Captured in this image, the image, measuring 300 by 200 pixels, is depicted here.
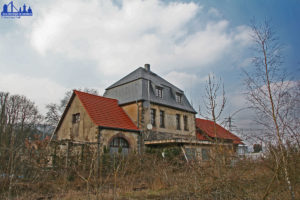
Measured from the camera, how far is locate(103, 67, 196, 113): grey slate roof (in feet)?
63.9

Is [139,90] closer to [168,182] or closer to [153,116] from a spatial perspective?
[153,116]

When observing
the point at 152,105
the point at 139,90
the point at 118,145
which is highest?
the point at 139,90

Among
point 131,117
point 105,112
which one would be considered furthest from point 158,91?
point 105,112

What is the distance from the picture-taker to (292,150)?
552 cm

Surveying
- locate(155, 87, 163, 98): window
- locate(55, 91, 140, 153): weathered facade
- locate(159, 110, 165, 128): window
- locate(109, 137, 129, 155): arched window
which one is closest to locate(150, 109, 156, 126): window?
locate(159, 110, 165, 128): window

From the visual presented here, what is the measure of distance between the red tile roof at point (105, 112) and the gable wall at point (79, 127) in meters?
0.46

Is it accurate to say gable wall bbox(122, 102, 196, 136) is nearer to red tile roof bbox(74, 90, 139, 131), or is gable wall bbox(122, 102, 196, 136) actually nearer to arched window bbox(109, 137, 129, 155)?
red tile roof bbox(74, 90, 139, 131)

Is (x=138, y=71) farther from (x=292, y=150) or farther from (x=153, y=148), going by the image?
(x=292, y=150)

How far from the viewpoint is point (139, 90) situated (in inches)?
763

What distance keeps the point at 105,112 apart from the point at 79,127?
2253mm

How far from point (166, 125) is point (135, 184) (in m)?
11.7

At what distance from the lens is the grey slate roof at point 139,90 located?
63.9 feet

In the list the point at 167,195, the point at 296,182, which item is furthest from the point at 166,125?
the point at 296,182

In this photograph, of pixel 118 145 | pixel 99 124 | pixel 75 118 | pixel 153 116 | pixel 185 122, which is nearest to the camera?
pixel 99 124
